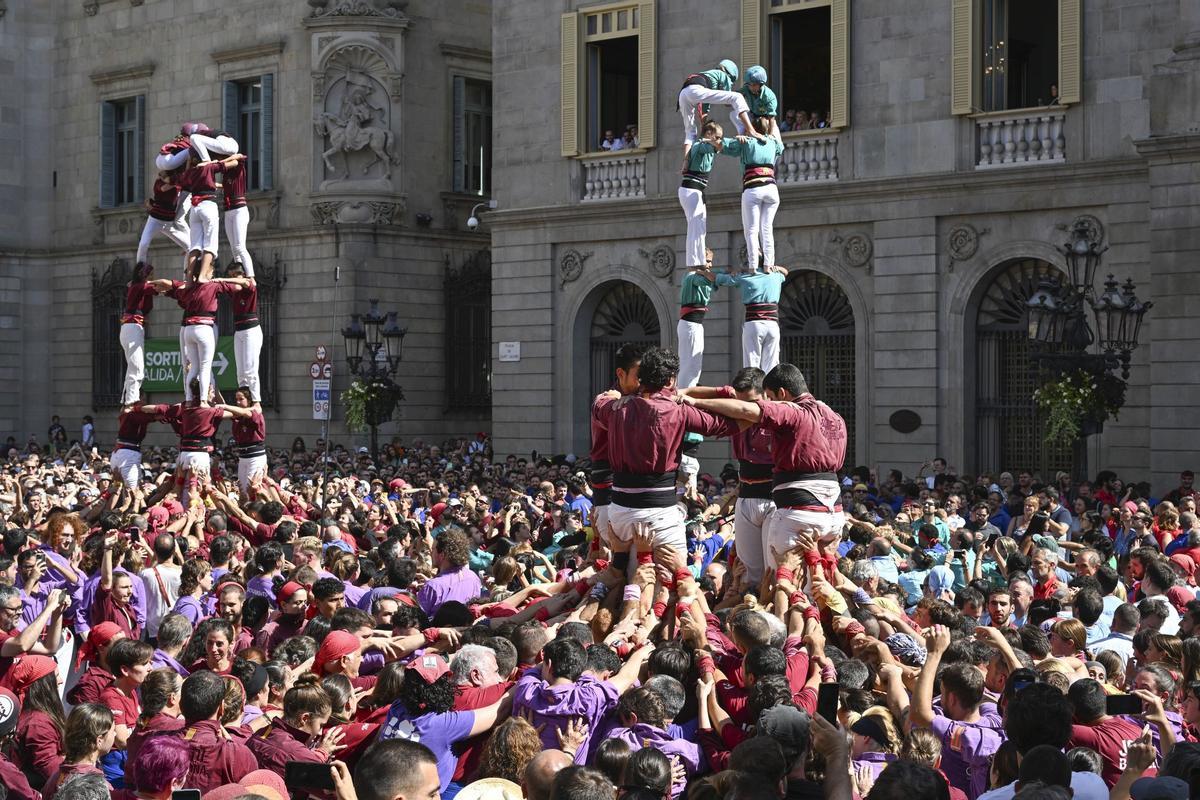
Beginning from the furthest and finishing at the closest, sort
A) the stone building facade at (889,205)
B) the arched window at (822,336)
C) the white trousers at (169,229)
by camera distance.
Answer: the arched window at (822,336), the stone building facade at (889,205), the white trousers at (169,229)

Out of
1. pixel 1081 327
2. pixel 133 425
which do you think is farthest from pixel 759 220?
pixel 133 425

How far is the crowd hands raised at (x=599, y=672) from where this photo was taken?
19.3 feet

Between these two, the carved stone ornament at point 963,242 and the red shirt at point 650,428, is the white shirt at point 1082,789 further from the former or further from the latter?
the carved stone ornament at point 963,242

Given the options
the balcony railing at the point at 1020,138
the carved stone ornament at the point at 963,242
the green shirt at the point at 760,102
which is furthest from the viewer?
the carved stone ornament at the point at 963,242

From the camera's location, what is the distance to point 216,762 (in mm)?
6301

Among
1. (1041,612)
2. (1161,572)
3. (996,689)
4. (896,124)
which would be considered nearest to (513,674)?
(996,689)

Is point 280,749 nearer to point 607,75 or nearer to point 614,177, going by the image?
point 614,177

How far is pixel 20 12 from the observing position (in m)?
38.0

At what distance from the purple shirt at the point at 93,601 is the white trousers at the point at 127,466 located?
821 centimetres

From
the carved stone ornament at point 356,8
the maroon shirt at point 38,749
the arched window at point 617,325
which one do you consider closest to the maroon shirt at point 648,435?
the maroon shirt at point 38,749

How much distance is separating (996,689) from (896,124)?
58.5ft

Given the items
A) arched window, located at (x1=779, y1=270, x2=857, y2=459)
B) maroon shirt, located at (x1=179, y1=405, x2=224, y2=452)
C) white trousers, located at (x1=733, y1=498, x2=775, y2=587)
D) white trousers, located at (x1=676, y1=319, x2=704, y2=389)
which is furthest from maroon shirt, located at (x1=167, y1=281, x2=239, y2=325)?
arched window, located at (x1=779, y1=270, x2=857, y2=459)

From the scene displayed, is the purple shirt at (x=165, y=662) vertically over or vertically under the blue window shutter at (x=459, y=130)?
under

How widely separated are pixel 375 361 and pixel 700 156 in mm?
13486
